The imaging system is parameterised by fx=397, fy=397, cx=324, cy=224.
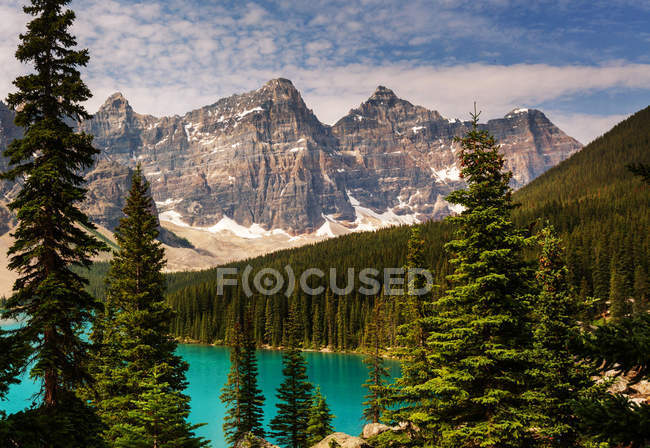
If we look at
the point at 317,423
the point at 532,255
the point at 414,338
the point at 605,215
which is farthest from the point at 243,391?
the point at 605,215

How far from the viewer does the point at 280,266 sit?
146000 millimetres

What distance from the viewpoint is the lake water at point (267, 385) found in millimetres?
52888

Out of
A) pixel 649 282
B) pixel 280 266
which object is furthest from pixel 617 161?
pixel 280 266

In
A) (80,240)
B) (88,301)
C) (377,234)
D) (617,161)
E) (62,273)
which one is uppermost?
(617,161)

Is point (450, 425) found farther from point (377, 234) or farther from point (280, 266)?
point (377, 234)

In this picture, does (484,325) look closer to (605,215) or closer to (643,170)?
(643,170)

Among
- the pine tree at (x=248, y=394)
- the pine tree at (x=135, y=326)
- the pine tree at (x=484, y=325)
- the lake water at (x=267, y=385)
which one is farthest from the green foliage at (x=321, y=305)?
the pine tree at (x=484, y=325)

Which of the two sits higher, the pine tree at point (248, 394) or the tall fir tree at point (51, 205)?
the tall fir tree at point (51, 205)

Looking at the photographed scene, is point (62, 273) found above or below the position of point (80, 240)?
below

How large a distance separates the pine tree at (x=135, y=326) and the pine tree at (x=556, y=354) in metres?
17.4

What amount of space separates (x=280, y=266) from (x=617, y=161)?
14468 cm

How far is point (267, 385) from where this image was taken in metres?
72.5

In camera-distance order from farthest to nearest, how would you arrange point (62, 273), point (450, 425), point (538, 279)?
point (538, 279) < point (450, 425) < point (62, 273)

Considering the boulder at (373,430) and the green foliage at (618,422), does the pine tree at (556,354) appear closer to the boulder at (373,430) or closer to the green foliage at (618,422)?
the boulder at (373,430)
